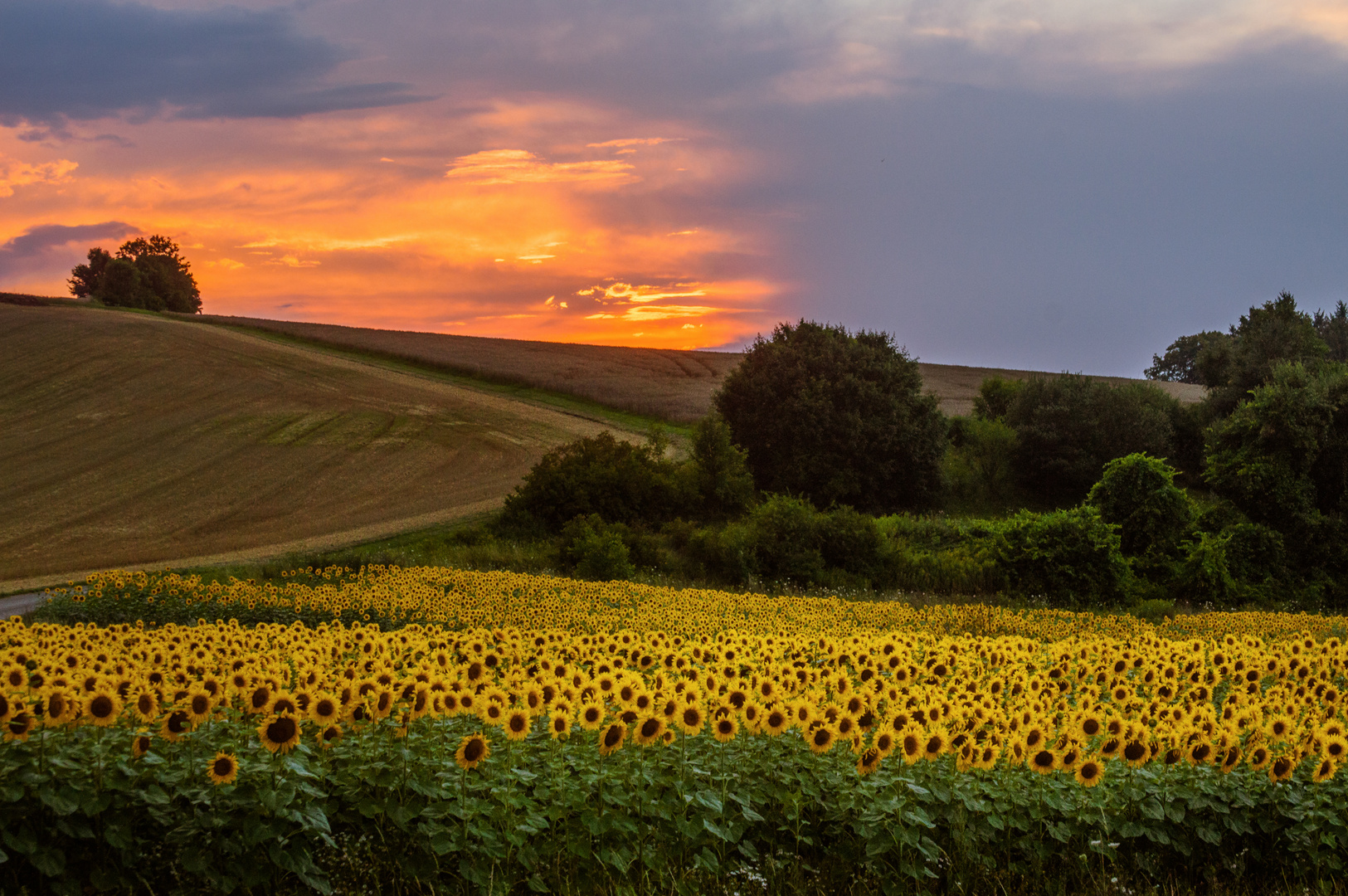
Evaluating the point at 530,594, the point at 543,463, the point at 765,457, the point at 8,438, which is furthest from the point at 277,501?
the point at 530,594

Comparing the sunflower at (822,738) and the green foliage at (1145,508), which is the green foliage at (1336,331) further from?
the sunflower at (822,738)

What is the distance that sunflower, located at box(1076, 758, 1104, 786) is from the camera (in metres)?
6.21

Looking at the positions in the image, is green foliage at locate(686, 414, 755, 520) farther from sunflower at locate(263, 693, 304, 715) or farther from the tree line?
sunflower at locate(263, 693, 304, 715)

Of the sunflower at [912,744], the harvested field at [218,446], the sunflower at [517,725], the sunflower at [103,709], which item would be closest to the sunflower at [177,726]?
the sunflower at [103,709]

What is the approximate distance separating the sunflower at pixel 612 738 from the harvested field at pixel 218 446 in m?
27.5

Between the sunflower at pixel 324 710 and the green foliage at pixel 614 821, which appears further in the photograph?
the sunflower at pixel 324 710

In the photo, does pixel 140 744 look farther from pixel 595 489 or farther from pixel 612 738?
pixel 595 489

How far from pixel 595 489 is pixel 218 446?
2104 centimetres

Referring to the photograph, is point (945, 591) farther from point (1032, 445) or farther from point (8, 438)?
point (8, 438)

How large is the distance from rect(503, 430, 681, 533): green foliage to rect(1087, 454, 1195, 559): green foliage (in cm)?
1408

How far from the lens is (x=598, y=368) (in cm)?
7481

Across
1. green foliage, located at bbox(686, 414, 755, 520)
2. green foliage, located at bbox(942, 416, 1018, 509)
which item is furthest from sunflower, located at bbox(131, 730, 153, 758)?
green foliage, located at bbox(942, 416, 1018, 509)

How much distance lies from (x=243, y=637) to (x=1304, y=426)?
3207 centimetres

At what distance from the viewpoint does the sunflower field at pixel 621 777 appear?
5297mm
